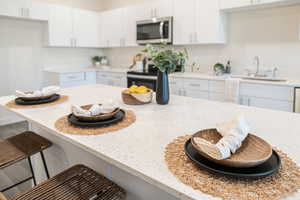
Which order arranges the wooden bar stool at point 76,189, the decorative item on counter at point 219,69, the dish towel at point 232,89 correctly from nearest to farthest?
the wooden bar stool at point 76,189 < the dish towel at point 232,89 < the decorative item on counter at point 219,69

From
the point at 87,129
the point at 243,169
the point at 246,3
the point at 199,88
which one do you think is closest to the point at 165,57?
the point at 87,129

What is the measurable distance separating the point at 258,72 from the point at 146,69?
2.05 metres

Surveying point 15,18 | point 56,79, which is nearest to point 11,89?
point 56,79

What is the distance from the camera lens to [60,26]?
15.0ft

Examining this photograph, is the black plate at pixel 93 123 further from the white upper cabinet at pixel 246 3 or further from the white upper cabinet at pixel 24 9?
the white upper cabinet at pixel 24 9

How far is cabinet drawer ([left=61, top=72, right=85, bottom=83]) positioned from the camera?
4.50 metres

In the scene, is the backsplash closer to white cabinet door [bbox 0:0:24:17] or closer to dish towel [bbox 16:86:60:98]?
dish towel [bbox 16:86:60:98]

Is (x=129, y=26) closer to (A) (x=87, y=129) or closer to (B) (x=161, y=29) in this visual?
(B) (x=161, y=29)

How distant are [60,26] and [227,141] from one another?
450 centimetres

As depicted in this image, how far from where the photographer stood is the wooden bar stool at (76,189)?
116cm

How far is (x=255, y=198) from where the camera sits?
655mm

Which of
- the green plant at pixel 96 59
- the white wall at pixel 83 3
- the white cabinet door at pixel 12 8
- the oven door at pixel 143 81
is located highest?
the white wall at pixel 83 3

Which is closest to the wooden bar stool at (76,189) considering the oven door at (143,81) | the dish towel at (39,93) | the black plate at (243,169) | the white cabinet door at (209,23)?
the black plate at (243,169)

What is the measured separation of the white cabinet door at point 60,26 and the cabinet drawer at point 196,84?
256 cm
